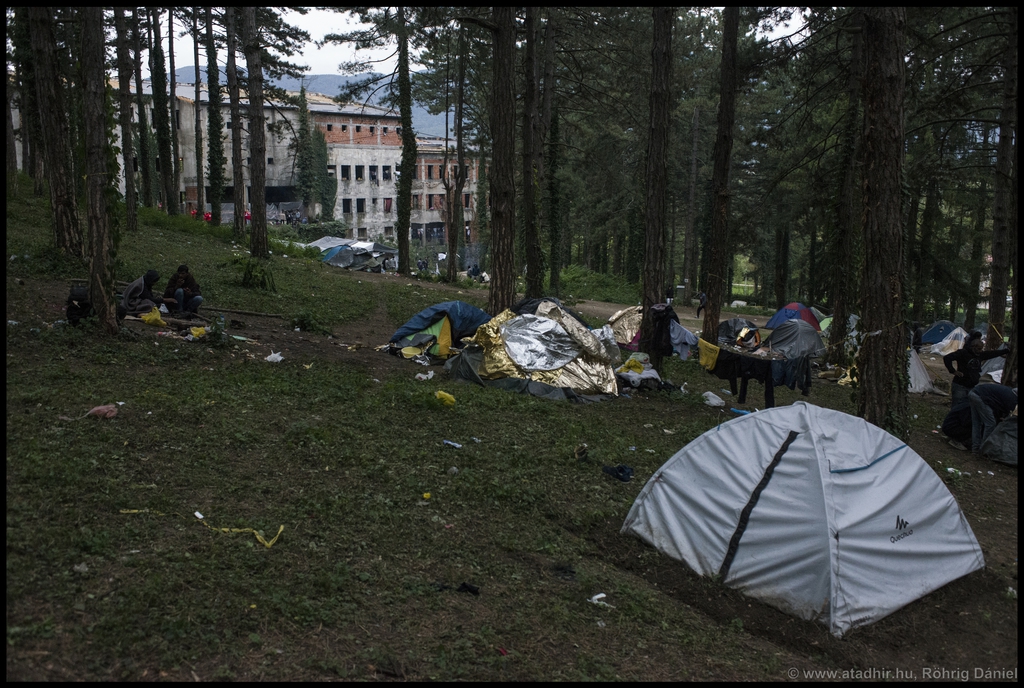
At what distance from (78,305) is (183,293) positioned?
2.53 metres

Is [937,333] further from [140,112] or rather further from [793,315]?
[140,112]

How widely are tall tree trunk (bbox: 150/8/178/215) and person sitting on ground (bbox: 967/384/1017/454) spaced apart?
26515mm

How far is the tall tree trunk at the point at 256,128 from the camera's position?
20266 mm

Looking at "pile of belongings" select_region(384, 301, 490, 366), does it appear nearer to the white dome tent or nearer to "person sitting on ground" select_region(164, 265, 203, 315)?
"person sitting on ground" select_region(164, 265, 203, 315)

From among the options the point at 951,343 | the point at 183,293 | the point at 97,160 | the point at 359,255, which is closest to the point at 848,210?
the point at 951,343

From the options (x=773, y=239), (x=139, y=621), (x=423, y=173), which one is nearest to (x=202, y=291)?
(x=139, y=621)

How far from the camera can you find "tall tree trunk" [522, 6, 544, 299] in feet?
57.6

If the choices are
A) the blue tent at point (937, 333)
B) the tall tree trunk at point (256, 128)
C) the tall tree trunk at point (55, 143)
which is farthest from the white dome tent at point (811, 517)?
the blue tent at point (937, 333)

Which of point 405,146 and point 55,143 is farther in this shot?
point 405,146

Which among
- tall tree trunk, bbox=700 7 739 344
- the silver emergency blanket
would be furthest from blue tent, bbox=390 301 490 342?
tall tree trunk, bbox=700 7 739 344

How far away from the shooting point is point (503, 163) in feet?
42.9

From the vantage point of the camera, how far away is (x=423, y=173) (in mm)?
62781

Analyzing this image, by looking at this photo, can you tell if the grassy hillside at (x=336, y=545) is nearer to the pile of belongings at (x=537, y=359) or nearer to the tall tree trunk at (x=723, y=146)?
the pile of belongings at (x=537, y=359)

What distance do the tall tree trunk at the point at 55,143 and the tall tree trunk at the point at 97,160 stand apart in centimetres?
512
